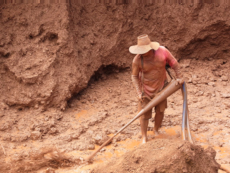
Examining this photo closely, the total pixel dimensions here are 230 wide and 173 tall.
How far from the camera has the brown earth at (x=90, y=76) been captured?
4.39 meters

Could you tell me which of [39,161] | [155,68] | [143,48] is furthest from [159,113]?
[39,161]

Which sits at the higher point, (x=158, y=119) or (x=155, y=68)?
(x=155, y=68)

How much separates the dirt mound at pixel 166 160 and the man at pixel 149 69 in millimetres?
1238

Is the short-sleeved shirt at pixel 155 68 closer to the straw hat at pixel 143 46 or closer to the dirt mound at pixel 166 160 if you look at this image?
the straw hat at pixel 143 46

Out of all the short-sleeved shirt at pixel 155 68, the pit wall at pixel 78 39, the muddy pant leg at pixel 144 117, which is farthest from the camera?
the pit wall at pixel 78 39

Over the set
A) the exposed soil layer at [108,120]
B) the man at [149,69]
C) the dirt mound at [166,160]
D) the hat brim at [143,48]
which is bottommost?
the exposed soil layer at [108,120]

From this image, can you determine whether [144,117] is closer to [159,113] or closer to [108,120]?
[159,113]

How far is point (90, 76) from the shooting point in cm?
565

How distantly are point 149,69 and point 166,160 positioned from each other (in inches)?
63.2

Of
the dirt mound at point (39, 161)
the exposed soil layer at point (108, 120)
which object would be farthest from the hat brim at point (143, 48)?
the dirt mound at point (39, 161)

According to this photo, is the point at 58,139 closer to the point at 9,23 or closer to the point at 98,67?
the point at 98,67

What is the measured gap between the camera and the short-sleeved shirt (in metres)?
3.96

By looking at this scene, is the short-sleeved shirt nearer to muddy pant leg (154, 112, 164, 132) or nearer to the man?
the man

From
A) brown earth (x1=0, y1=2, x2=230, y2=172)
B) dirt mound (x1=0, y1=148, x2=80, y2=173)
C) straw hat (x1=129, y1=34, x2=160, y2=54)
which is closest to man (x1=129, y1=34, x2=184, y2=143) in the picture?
straw hat (x1=129, y1=34, x2=160, y2=54)
